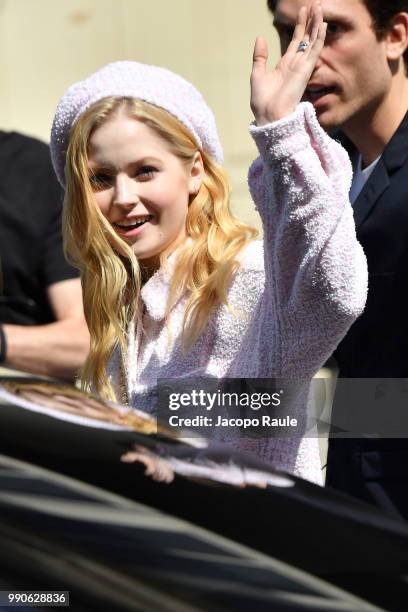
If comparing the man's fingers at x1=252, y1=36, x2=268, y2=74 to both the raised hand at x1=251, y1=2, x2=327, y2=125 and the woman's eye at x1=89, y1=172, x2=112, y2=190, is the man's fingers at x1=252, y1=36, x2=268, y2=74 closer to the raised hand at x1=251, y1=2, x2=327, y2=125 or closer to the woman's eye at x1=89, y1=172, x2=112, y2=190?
the raised hand at x1=251, y1=2, x2=327, y2=125

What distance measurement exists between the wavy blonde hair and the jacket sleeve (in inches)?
13.4

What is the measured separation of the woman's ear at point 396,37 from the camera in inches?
109

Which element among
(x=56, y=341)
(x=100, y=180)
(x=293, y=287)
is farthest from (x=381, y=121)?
(x=56, y=341)

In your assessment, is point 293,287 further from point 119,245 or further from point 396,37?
point 396,37

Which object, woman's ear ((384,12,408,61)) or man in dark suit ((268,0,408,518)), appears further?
woman's ear ((384,12,408,61))

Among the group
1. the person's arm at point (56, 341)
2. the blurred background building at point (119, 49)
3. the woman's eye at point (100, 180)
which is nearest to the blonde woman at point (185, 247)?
the woman's eye at point (100, 180)

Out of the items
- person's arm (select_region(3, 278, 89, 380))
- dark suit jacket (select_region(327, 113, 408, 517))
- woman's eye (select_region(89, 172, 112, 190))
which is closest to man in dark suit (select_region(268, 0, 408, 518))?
dark suit jacket (select_region(327, 113, 408, 517))

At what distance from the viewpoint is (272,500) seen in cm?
178

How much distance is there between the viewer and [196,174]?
2758 mm

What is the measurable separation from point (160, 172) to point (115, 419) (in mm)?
860

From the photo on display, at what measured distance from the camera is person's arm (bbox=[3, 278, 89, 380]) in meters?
3.98

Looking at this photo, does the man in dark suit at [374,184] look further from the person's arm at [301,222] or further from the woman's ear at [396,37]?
the person's arm at [301,222]

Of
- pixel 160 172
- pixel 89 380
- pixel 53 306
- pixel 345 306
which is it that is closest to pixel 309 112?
pixel 345 306

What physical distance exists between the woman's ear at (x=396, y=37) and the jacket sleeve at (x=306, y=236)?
65cm
